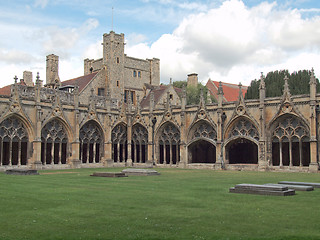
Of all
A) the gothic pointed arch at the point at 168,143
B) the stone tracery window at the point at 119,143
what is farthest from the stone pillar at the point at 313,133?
the stone tracery window at the point at 119,143

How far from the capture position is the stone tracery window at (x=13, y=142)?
3161 cm

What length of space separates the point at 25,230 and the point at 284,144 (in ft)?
93.6

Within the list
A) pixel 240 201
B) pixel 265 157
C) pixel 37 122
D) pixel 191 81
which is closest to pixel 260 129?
pixel 265 157

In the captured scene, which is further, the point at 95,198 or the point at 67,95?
the point at 67,95

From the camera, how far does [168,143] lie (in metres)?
38.8

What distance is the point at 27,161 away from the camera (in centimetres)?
3312

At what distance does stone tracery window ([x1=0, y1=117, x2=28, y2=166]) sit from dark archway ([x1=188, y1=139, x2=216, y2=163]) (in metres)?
15.0

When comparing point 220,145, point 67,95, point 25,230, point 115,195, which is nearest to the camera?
point 25,230

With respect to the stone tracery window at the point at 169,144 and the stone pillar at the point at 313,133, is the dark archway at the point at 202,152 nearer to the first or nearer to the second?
the stone tracery window at the point at 169,144

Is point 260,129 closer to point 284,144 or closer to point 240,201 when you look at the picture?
point 284,144

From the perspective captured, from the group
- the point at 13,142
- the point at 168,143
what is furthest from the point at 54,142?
the point at 168,143

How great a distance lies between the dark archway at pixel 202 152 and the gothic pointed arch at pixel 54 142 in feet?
38.6

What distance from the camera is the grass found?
Result: 7.76 metres

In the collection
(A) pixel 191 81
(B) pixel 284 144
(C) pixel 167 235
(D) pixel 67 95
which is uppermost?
(A) pixel 191 81
